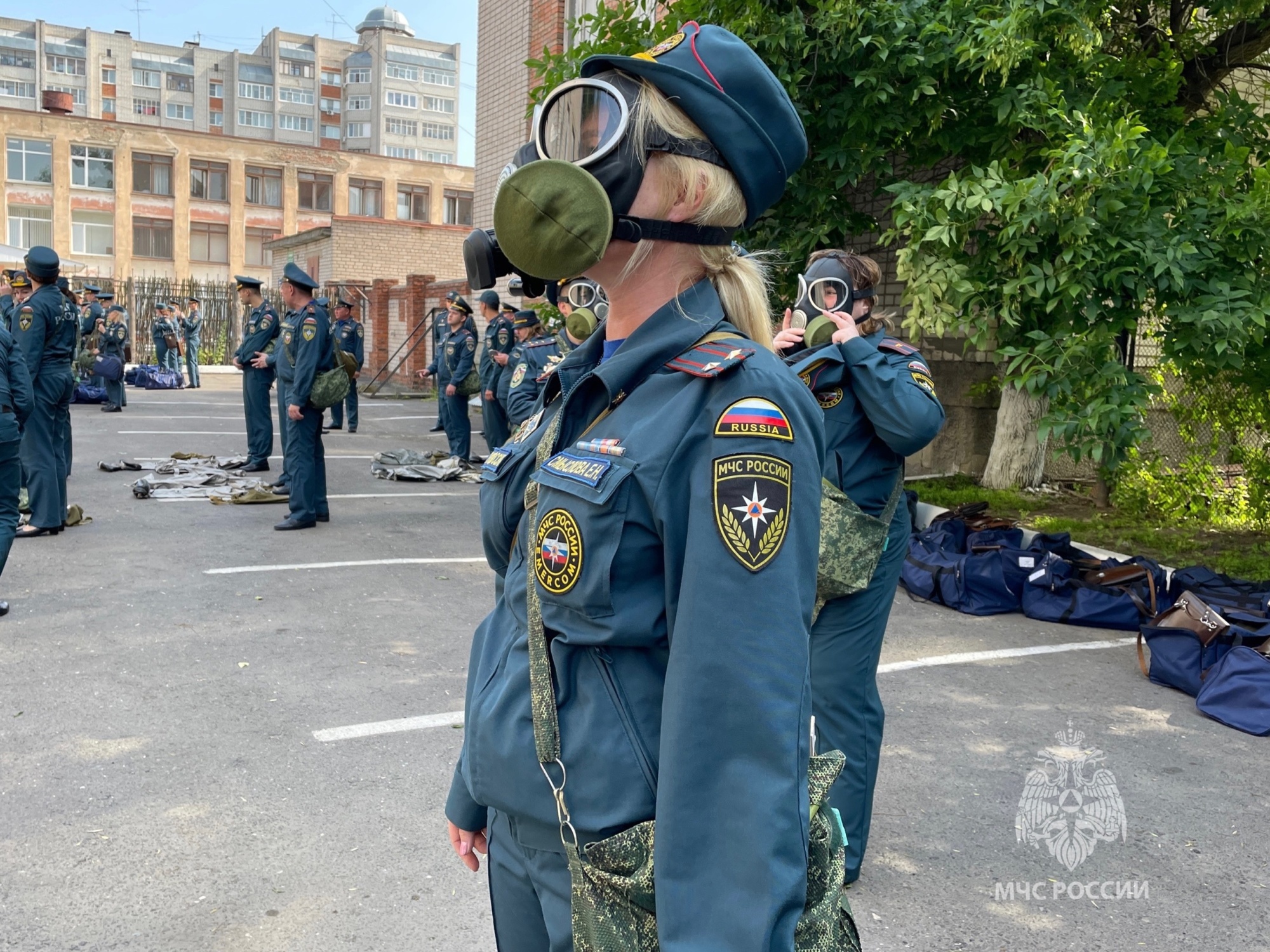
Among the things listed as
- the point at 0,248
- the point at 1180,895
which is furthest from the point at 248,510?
the point at 0,248

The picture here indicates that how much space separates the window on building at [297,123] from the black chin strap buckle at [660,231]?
10195 centimetres

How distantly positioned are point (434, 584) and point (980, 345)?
4354 millimetres

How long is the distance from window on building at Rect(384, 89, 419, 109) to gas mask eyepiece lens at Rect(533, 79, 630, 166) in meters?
98.9

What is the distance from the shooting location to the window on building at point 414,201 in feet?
183

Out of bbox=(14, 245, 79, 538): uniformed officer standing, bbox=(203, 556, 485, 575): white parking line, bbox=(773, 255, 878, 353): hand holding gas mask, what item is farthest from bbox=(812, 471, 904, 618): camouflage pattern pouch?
bbox=(14, 245, 79, 538): uniformed officer standing

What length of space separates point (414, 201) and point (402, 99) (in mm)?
43166

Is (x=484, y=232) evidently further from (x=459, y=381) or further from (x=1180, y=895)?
(x=459, y=381)

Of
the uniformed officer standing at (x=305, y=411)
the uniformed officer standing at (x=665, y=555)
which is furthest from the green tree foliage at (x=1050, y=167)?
the uniformed officer standing at (x=665, y=555)

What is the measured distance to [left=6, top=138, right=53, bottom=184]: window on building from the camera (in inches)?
1966

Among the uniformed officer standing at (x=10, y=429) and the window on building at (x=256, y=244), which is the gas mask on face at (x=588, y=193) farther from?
the window on building at (x=256, y=244)

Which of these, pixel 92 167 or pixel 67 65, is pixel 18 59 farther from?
pixel 92 167

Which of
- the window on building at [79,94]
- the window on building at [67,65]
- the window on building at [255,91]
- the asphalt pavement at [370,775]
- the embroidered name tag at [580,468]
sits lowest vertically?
the asphalt pavement at [370,775]

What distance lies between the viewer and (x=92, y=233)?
171ft

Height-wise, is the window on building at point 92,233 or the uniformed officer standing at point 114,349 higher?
the window on building at point 92,233
